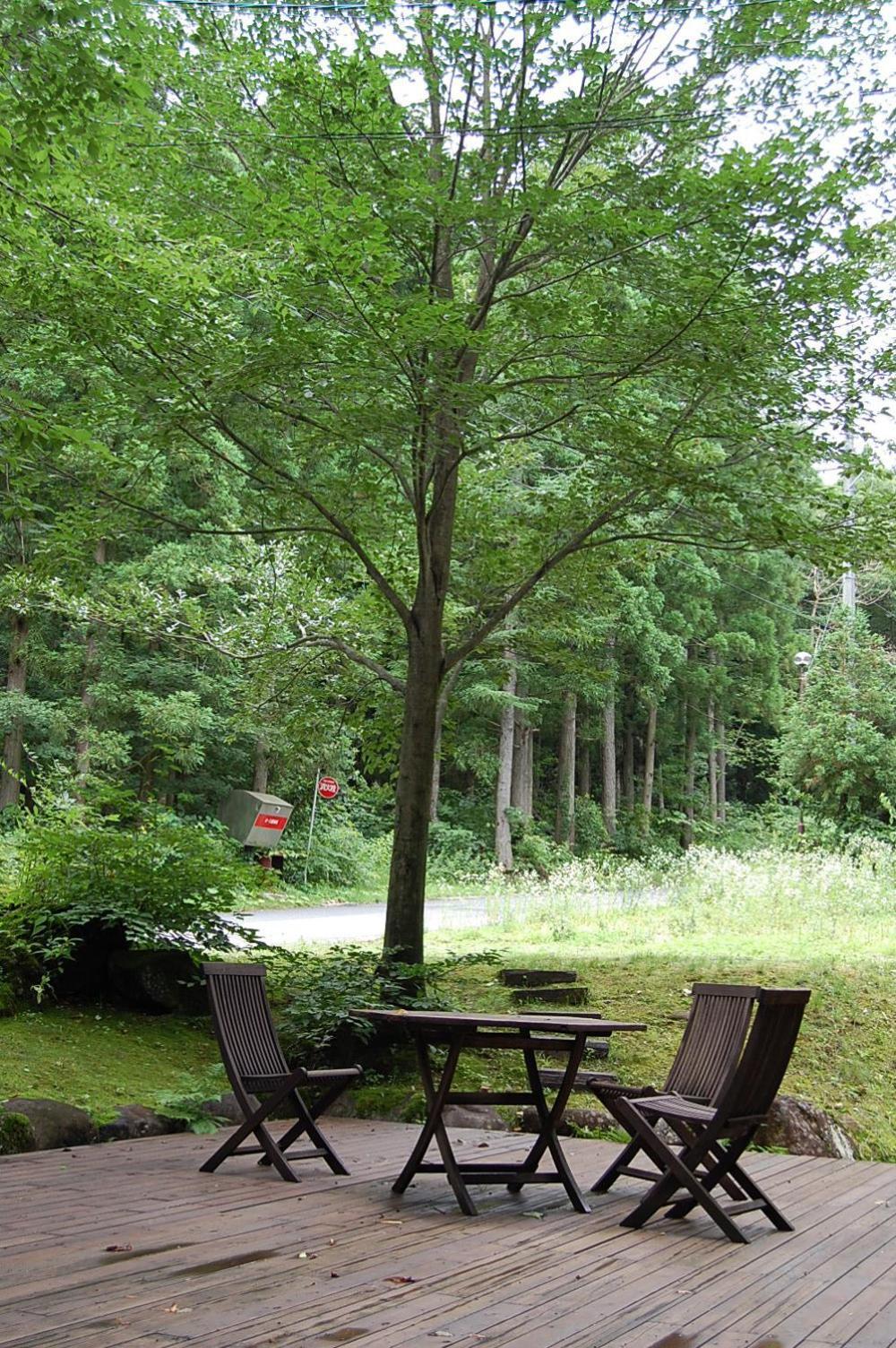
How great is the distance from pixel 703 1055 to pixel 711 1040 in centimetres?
8

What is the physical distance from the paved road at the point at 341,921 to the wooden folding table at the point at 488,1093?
8.36m

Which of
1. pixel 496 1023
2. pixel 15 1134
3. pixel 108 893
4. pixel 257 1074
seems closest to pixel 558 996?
pixel 108 893

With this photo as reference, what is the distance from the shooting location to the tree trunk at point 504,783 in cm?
2902

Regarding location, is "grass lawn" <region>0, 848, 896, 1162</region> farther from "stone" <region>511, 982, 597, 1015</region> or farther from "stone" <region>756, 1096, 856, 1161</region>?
"stone" <region>756, 1096, 856, 1161</region>

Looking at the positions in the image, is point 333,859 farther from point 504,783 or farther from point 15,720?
point 15,720

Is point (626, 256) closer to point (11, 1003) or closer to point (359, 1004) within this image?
point (359, 1004)

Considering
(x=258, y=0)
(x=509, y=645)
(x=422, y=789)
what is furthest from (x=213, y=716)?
(x=258, y=0)

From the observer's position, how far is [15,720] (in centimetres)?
2150

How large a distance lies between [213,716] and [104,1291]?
63.1 ft

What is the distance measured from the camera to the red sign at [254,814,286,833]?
2208 centimetres

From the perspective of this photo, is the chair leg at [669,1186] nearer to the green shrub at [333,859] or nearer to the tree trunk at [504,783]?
the green shrub at [333,859]

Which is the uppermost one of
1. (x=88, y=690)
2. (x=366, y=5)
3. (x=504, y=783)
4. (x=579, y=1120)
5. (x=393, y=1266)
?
(x=366, y=5)

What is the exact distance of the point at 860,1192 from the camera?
5867 millimetres

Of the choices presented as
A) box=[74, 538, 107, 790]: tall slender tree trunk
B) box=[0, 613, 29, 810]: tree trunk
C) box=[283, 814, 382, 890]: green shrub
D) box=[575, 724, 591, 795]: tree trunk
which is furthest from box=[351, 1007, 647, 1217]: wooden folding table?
box=[575, 724, 591, 795]: tree trunk
